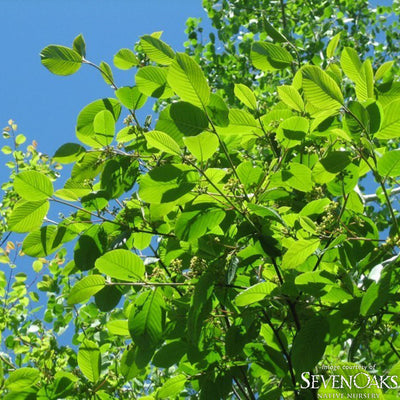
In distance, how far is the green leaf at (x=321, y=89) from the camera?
117 cm

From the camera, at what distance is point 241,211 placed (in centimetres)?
129

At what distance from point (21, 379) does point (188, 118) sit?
95 cm

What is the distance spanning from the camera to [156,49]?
1.42m

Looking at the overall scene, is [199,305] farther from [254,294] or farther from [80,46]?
[80,46]

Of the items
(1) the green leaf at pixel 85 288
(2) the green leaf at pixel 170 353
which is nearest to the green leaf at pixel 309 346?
(2) the green leaf at pixel 170 353

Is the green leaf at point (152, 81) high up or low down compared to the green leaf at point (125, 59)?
down

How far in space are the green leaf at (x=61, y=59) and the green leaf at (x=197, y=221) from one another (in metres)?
0.64

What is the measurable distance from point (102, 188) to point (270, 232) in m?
0.50

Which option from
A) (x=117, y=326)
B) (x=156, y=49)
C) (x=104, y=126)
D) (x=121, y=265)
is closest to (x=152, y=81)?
(x=156, y=49)

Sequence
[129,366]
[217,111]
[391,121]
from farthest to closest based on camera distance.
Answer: [129,366]
[217,111]
[391,121]

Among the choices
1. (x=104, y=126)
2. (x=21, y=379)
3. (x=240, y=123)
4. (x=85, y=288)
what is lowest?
(x=21, y=379)

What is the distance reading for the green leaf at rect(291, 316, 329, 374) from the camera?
1262 millimetres

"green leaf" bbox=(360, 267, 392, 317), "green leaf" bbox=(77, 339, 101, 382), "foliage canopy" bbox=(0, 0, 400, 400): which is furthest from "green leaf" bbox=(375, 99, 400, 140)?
"green leaf" bbox=(77, 339, 101, 382)

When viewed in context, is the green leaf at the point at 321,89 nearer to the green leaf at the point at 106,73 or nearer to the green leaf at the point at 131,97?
the green leaf at the point at 131,97
